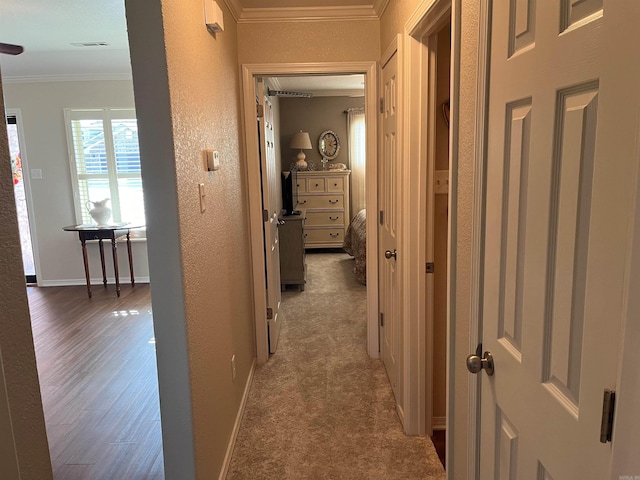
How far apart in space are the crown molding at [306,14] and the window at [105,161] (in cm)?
296

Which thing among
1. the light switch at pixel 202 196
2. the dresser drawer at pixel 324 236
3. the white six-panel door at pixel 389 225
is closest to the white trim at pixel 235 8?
the white six-panel door at pixel 389 225

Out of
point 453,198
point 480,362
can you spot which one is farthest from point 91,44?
point 480,362

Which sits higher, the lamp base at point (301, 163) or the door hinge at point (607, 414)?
the lamp base at point (301, 163)

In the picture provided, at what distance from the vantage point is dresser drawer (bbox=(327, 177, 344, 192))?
22.1 feet

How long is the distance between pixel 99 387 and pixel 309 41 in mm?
2658

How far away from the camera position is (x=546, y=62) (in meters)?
0.88

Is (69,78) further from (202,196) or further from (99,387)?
(202,196)

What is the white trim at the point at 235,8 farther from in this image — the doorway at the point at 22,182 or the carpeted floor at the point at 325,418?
the doorway at the point at 22,182

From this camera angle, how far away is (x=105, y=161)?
5.36 m

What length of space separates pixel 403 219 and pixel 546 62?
1417 millimetres

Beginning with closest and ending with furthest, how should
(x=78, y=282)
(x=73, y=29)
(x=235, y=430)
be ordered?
(x=235, y=430) → (x=73, y=29) → (x=78, y=282)

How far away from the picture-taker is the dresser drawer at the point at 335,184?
6730 millimetres

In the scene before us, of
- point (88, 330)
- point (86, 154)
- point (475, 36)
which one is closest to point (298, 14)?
point (475, 36)

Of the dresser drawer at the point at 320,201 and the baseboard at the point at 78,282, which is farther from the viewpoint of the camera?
the dresser drawer at the point at 320,201
